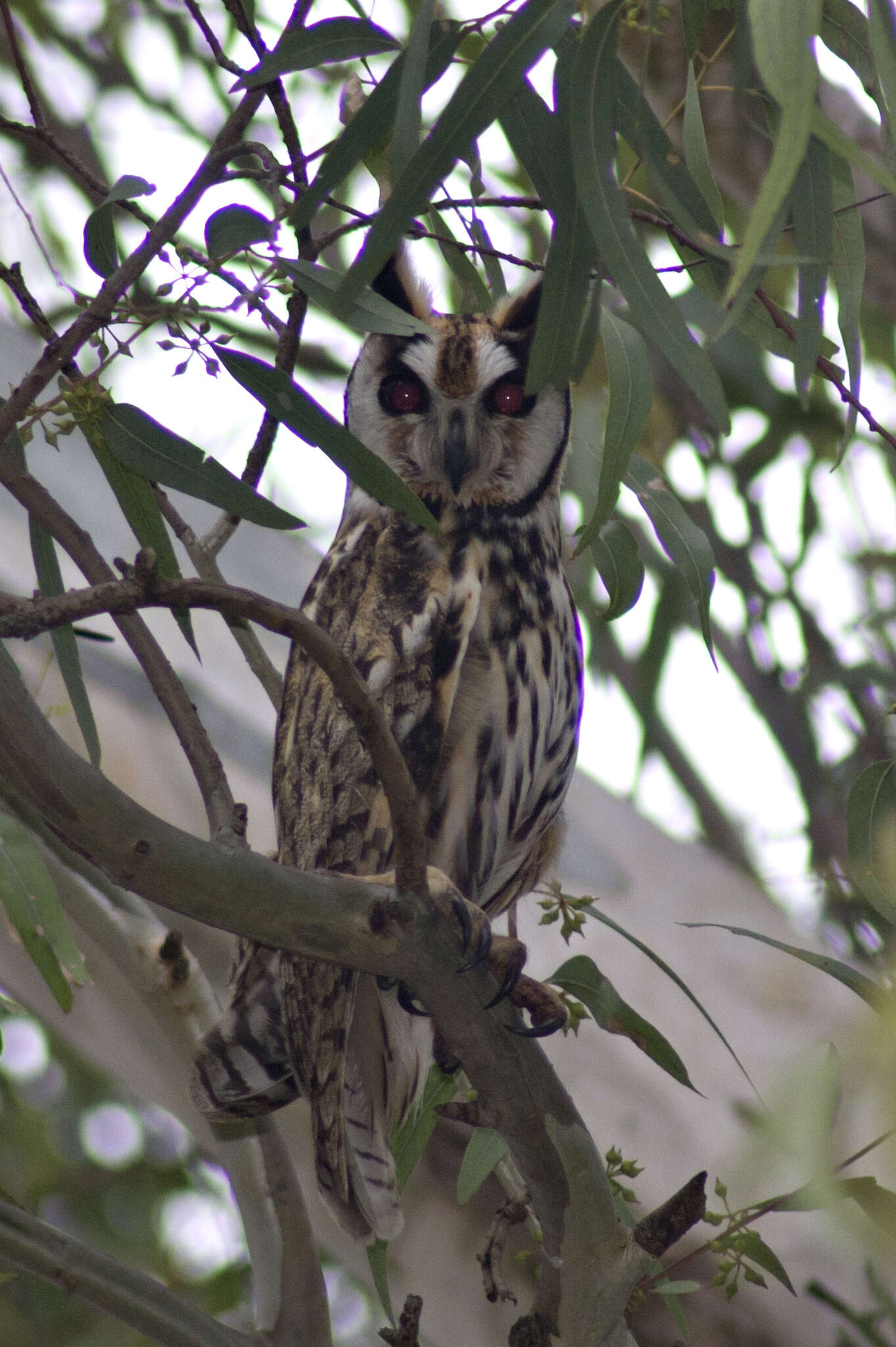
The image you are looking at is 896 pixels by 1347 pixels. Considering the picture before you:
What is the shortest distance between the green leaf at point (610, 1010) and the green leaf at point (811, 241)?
62 cm

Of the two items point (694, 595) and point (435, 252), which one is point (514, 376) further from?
point (694, 595)

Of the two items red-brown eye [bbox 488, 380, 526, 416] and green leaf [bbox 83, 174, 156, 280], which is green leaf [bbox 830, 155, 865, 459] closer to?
red-brown eye [bbox 488, 380, 526, 416]

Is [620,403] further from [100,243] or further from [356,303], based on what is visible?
[100,243]

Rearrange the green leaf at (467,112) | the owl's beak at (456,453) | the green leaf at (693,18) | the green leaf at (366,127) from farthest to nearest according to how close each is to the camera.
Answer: the owl's beak at (456,453)
the green leaf at (693,18)
the green leaf at (366,127)
the green leaf at (467,112)

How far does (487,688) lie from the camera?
169 centimetres

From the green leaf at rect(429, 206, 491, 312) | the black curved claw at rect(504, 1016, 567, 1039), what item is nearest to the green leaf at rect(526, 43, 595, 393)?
the green leaf at rect(429, 206, 491, 312)

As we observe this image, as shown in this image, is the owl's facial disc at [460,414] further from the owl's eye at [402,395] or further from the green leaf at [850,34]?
the green leaf at [850,34]

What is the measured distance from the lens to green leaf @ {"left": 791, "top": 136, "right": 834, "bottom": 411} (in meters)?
1.05

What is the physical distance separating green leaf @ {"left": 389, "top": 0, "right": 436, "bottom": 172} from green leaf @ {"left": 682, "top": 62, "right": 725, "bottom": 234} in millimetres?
329

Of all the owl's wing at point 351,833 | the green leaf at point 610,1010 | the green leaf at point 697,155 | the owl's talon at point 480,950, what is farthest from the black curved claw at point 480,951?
the green leaf at point 697,155

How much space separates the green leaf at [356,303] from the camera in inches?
45.1

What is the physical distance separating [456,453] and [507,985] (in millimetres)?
747

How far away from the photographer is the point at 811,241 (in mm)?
1120

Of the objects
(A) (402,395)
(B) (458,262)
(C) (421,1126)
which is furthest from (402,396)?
(C) (421,1126)
